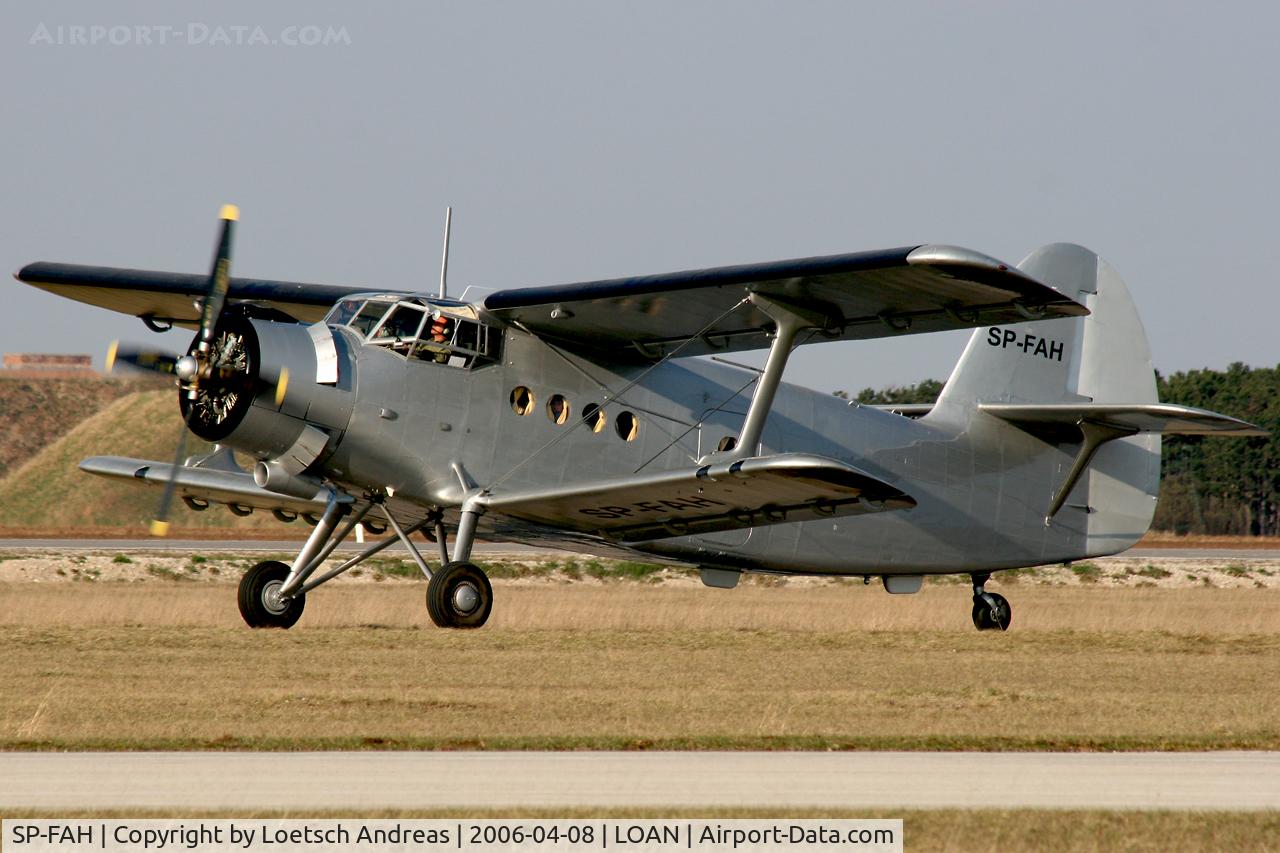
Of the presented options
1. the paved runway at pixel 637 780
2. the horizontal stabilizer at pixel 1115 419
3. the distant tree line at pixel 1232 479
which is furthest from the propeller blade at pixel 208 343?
the distant tree line at pixel 1232 479

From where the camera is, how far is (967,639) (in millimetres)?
17391

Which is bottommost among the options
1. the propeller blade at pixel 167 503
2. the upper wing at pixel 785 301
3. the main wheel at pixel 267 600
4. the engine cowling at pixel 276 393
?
the main wheel at pixel 267 600

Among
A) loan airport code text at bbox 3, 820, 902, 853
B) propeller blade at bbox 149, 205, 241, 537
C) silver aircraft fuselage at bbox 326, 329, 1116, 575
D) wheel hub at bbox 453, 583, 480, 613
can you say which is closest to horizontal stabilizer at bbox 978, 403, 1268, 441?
silver aircraft fuselage at bbox 326, 329, 1116, 575

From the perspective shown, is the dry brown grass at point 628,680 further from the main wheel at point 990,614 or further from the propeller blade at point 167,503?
the propeller blade at point 167,503

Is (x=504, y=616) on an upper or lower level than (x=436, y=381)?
lower

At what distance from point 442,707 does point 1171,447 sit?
7941 centimetres

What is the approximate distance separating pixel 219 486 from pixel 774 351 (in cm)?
678

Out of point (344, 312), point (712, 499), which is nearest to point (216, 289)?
point (344, 312)

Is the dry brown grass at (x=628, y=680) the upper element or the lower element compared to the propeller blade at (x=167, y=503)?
lower

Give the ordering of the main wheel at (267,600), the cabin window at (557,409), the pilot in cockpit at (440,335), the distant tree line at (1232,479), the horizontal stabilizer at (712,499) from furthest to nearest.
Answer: the distant tree line at (1232,479) < the cabin window at (557,409) < the main wheel at (267,600) < the pilot in cockpit at (440,335) < the horizontal stabilizer at (712,499)

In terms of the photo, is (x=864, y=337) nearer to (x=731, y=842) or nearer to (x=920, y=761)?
(x=920, y=761)

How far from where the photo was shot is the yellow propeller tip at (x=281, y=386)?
581 inches

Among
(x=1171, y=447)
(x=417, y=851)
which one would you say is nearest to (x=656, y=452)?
(x=417, y=851)

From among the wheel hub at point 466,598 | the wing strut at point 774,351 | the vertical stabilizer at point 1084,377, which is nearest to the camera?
the wing strut at point 774,351
